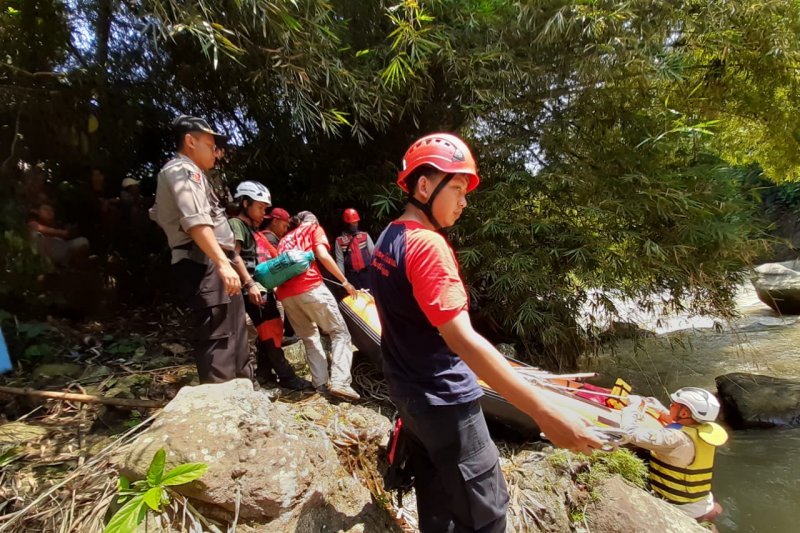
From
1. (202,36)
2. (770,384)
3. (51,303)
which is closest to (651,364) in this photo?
(770,384)

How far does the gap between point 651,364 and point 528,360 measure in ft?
10.2

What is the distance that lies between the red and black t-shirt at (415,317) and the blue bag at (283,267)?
4.65 ft

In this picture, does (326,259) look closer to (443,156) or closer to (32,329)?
(443,156)

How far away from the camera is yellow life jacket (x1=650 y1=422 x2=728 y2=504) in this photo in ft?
8.89

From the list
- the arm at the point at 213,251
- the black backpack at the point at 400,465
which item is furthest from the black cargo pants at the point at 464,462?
the arm at the point at 213,251

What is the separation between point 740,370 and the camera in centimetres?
625

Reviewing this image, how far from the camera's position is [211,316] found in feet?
7.25

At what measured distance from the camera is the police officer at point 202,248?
1994mm

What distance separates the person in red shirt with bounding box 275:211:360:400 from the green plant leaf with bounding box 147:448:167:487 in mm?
1462

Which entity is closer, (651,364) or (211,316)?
(211,316)

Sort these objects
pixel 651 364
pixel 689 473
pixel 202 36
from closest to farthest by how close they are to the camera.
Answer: pixel 202 36
pixel 689 473
pixel 651 364

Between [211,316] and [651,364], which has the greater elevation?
[211,316]

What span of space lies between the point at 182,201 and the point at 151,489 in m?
1.20

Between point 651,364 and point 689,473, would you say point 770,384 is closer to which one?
point 651,364
